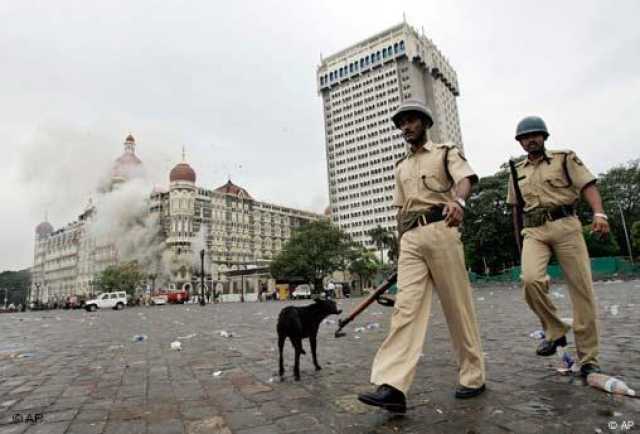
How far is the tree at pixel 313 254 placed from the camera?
5103 cm

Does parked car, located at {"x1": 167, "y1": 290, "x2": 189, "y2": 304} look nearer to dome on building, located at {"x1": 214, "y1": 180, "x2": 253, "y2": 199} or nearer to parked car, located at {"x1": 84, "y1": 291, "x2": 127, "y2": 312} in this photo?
parked car, located at {"x1": 84, "y1": 291, "x2": 127, "y2": 312}

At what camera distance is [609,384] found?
298cm

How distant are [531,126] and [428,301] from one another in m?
2.03

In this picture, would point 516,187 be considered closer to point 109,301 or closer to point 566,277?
point 566,277

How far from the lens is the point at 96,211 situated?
8794cm

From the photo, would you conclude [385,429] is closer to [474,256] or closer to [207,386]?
[207,386]

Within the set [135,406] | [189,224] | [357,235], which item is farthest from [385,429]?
[357,235]

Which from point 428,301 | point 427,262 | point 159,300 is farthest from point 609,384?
point 159,300

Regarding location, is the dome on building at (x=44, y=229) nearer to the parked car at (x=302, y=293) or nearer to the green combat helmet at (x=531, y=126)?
the parked car at (x=302, y=293)

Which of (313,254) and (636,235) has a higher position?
(313,254)

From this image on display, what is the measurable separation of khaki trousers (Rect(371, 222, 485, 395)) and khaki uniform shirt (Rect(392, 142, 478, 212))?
237 millimetres

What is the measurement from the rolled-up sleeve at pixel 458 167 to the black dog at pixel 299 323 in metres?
2.01

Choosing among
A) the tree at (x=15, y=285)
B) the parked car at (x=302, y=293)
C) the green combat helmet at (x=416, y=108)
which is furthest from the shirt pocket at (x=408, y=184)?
the tree at (x=15, y=285)

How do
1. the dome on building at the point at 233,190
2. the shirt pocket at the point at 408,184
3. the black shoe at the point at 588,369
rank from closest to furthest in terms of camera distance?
the shirt pocket at the point at 408,184
the black shoe at the point at 588,369
the dome on building at the point at 233,190
